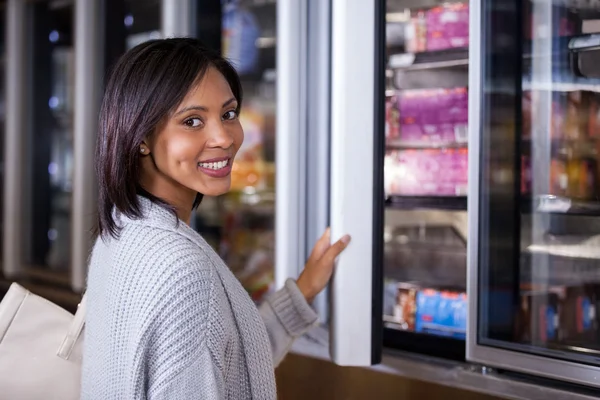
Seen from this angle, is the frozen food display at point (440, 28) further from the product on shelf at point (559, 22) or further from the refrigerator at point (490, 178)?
the product on shelf at point (559, 22)

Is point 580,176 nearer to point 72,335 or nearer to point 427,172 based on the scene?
point 427,172

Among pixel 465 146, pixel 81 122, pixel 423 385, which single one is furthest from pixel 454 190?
pixel 81 122

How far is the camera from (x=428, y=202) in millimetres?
2326

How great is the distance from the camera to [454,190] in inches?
93.6

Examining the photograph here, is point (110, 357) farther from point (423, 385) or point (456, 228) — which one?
point (456, 228)

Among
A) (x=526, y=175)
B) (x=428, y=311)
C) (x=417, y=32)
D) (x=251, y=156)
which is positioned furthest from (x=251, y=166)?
(x=526, y=175)

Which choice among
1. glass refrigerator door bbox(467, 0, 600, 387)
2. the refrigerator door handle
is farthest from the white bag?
glass refrigerator door bbox(467, 0, 600, 387)

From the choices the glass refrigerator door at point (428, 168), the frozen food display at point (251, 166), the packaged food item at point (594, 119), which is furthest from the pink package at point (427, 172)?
the frozen food display at point (251, 166)

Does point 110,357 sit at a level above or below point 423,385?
above

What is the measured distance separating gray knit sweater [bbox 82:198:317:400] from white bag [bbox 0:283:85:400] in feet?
0.75

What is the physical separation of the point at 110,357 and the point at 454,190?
144 cm

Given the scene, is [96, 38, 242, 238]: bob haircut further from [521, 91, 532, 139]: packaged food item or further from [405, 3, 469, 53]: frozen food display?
[405, 3, 469, 53]: frozen food display

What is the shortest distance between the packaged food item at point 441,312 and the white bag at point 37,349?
47.1 inches

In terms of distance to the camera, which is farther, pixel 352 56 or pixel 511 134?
pixel 511 134
